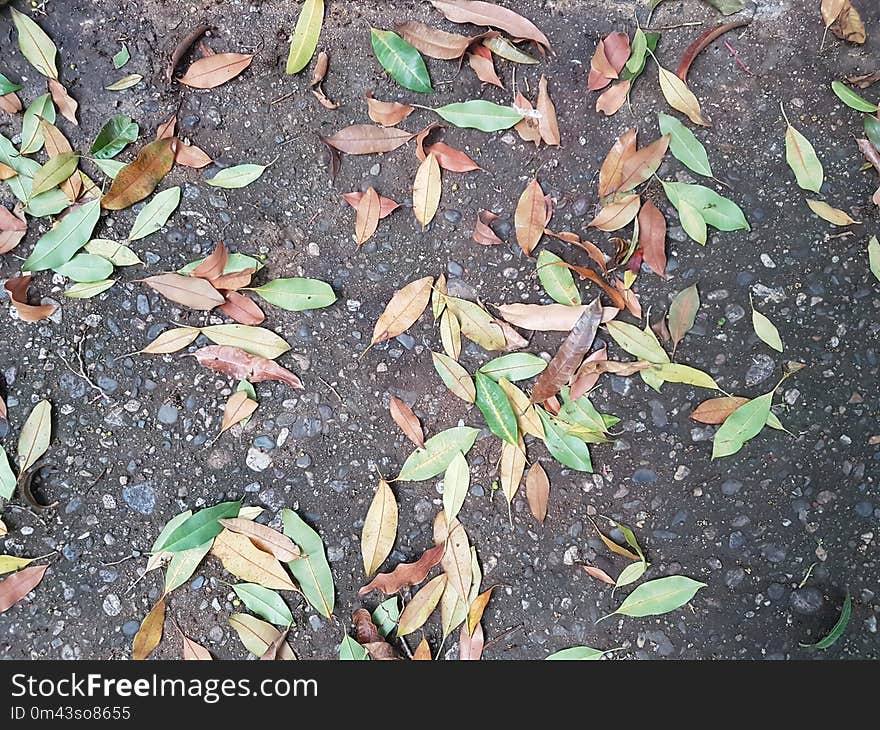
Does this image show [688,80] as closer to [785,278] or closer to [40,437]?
[785,278]

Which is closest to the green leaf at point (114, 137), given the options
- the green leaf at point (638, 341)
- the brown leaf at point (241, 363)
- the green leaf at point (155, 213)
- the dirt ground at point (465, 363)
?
the dirt ground at point (465, 363)

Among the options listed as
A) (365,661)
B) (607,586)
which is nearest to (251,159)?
(365,661)

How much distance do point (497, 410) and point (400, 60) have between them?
837 mm

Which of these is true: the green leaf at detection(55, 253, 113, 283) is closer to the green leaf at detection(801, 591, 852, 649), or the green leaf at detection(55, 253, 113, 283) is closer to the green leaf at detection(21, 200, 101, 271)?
the green leaf at detection(21, 200, 101, 271)

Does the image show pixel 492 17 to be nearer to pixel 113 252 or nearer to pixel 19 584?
pixel 113 252

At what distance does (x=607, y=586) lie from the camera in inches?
60.5

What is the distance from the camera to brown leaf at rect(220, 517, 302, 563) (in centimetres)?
153

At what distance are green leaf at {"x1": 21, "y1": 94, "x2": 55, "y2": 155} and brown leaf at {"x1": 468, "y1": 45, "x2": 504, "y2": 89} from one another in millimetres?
990

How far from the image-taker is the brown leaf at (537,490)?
154 centimetres

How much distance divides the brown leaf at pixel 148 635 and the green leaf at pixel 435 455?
63 cm

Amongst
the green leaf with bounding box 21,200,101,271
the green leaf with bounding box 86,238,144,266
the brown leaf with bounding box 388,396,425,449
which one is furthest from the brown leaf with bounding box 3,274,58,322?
the brown leaf with bounding box 388,396,425,449

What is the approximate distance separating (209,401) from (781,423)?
1.30 m

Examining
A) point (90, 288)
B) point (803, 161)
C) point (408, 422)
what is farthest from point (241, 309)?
point (803, 161)

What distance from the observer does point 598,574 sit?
1.54 meters
